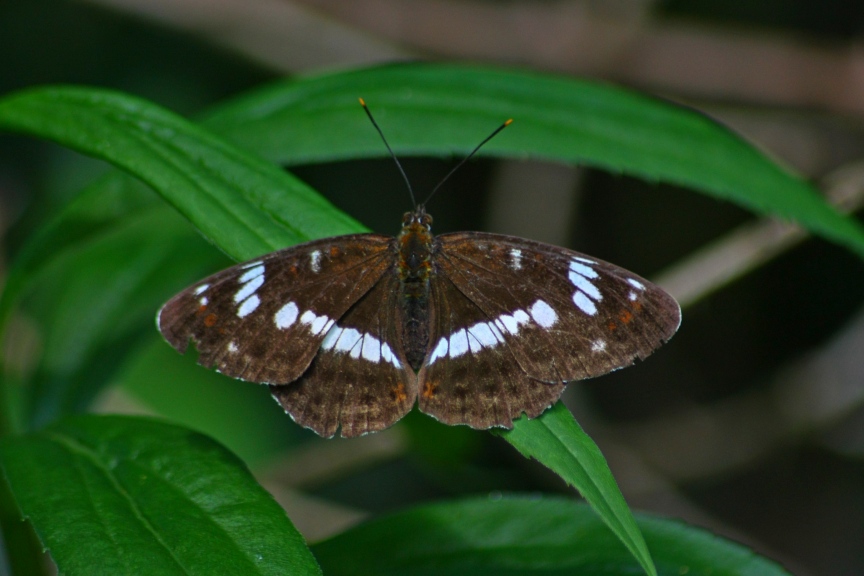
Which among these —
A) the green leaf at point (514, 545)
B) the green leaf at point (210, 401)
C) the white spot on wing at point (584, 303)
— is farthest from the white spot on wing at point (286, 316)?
the green leaf at point (210, 401)

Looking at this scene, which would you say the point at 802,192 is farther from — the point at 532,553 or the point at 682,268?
the point at 532,553

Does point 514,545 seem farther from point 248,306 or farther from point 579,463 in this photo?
point 248,306

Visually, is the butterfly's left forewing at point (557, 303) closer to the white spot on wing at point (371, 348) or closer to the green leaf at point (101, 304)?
the white spot on wing at point (371, 348)

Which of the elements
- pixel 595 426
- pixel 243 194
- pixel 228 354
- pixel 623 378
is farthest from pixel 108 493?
pixel 623 378

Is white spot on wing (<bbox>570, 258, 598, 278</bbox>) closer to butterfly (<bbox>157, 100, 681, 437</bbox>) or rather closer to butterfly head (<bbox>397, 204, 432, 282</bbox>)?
butterfly (<bbox>157, 100, 681, 437</bbox>)

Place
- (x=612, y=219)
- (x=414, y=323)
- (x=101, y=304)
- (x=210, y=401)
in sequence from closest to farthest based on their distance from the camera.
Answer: (x=414, y=323) < (x=101, y=304) < (x=210, y=401) < (x=612, y=219)

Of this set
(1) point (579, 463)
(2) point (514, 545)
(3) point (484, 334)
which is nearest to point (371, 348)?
(3) point (484, 334)
